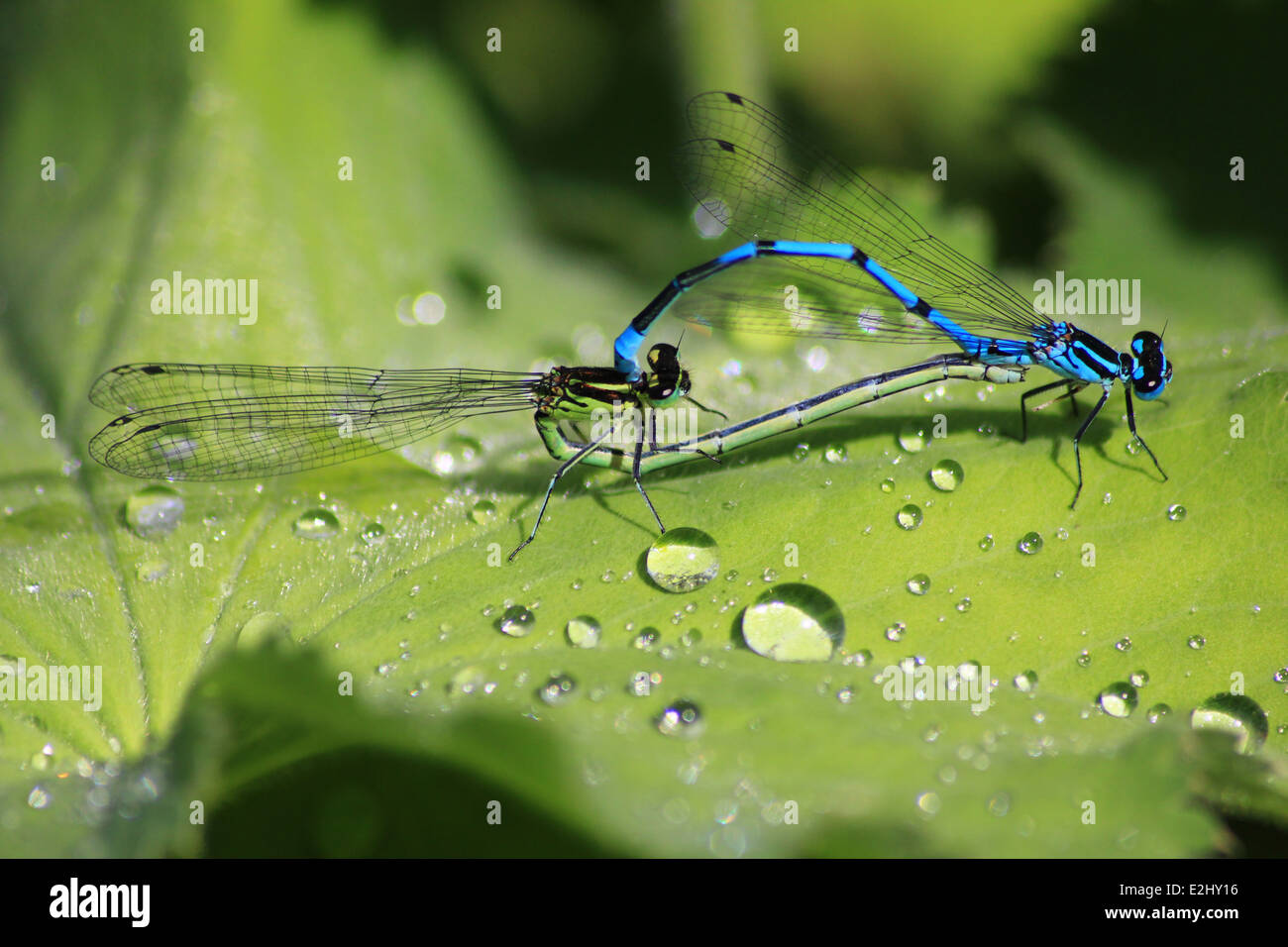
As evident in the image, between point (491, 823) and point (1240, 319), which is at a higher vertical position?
point (1240, 319)

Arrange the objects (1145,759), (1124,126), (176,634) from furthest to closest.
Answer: (1124,126), (176,634), (1145,759)

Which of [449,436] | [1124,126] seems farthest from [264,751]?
[1124,126]

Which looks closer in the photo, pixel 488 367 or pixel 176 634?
pixel 176 634

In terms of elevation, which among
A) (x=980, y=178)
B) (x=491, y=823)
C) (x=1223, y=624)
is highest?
(x=980, y=178)

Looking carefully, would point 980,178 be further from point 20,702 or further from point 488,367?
point 20,702

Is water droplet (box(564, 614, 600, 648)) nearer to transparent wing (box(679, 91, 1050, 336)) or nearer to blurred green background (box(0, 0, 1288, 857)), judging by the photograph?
blurred green background (box(0, 0, 1288, 857))

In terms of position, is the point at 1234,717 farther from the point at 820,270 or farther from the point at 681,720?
the point at 820,270

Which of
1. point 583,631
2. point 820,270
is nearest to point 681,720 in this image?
point 583,631

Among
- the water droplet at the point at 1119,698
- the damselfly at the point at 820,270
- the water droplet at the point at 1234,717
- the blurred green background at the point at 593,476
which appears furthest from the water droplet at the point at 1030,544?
the damselfly at the point at 820,270
